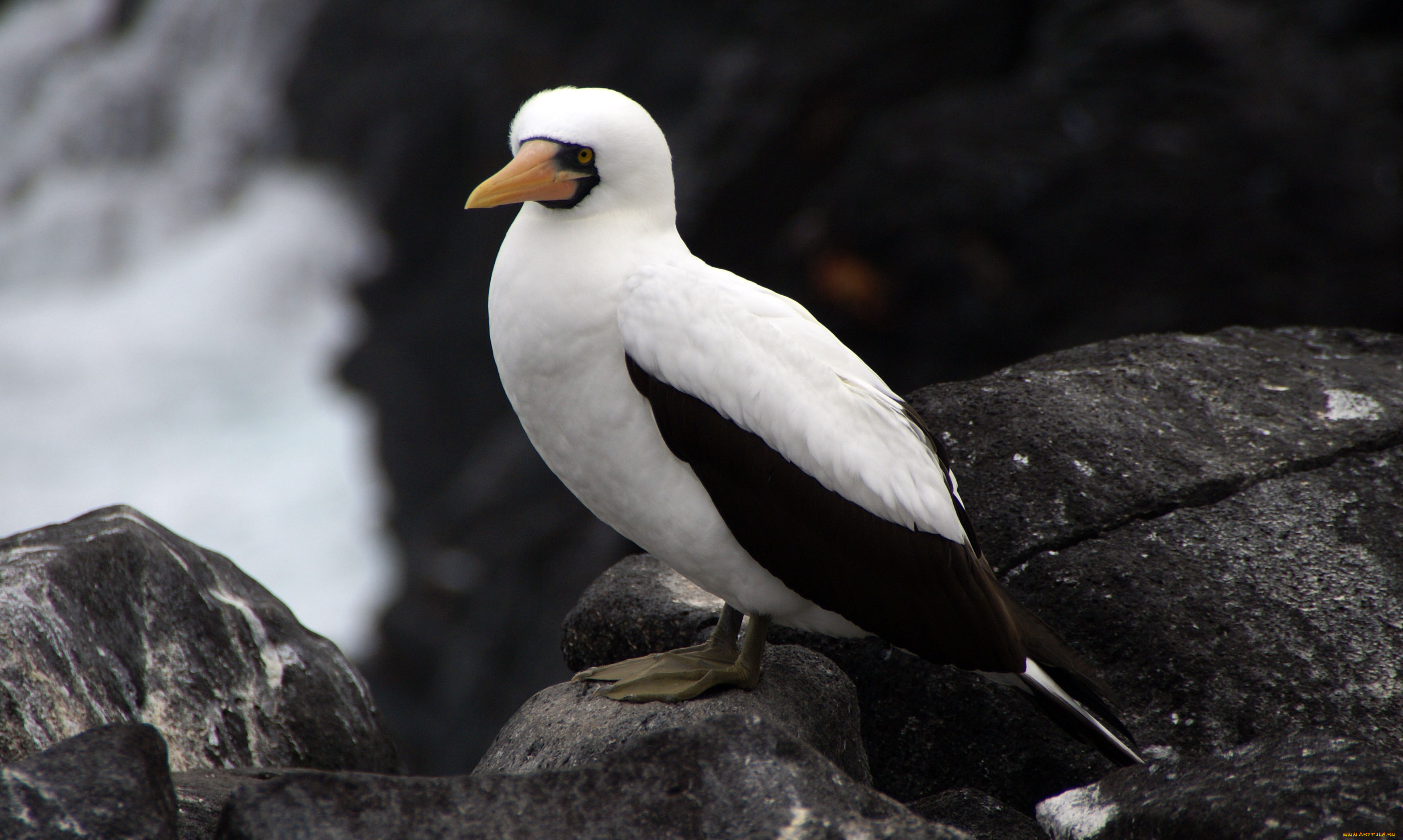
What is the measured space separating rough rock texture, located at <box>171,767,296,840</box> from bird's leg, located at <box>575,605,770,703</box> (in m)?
0.97

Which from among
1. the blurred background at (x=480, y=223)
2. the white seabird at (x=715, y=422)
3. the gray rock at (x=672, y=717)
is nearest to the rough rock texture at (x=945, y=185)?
the blurred background at (x=480, y=223)

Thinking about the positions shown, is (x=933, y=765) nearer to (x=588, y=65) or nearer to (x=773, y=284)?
(x=773, y=284)

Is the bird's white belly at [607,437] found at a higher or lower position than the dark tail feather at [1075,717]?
higher

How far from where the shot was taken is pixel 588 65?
11766mm

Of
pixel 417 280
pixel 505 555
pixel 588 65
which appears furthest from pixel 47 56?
pixel 505 555

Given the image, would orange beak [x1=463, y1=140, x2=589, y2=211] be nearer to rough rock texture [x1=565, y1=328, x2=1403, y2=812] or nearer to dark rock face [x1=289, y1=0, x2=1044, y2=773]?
rough rock texture [x1=565, y1=328, x2=1403, y2=812]

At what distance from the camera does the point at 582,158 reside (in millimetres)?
3078

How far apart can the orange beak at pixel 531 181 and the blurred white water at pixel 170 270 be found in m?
12.5

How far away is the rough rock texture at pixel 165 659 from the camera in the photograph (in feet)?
10.6

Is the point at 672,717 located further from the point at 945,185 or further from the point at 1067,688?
the point at 945,185

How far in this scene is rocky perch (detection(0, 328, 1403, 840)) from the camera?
316 cm

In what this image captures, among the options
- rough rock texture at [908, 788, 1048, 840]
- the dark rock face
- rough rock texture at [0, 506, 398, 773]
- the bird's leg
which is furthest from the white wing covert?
the dark rock face

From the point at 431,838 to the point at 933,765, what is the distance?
199cm

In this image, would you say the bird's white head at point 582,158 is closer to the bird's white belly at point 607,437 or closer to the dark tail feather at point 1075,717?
the bird's white belly at point 607,437
